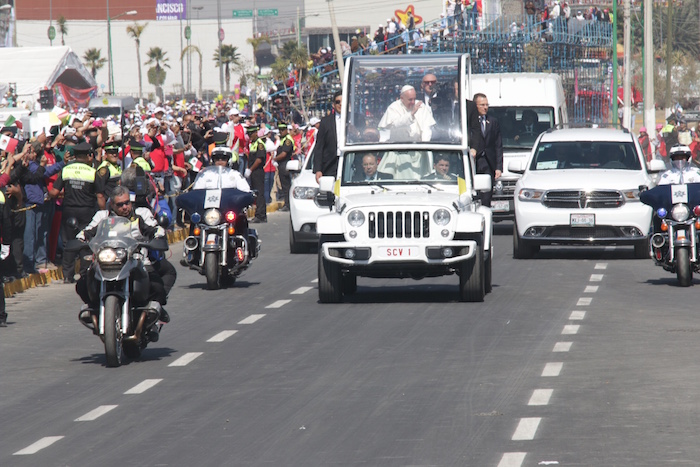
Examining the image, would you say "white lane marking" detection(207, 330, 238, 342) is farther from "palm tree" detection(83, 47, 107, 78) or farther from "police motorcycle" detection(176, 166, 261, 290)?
"palm tree" detection(83, 47, 107, 78)

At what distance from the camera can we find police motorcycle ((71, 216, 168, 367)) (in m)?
11.9

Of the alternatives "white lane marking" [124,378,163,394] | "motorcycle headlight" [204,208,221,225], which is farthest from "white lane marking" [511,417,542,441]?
"motorcycle headlight" [204,208,221,225]

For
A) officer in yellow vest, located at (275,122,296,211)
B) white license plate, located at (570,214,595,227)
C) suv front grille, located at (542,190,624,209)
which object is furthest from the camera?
officer in yellow vest, located at (275,122,296,211)

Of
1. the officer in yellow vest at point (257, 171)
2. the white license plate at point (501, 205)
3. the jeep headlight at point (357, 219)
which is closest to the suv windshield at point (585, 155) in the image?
the white license plate at point (501, 205)

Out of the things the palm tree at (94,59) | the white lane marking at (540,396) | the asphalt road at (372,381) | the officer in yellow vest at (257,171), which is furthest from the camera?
the palm tree at (94,59)

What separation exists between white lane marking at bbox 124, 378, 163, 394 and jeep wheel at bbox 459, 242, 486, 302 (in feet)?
17.0

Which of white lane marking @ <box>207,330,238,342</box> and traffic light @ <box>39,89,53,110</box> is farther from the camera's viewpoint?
traffic light @ <box>39,89,53,110</box>

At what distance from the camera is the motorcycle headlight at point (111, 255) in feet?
39.1

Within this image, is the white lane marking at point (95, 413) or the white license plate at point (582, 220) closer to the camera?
the white lane marking at point (95, 413)

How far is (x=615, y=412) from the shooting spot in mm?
9578

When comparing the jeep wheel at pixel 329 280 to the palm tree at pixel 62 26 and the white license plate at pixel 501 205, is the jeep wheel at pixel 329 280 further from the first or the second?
the palm tree at pixel 62 26

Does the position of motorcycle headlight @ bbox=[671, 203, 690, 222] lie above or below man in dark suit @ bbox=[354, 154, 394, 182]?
below

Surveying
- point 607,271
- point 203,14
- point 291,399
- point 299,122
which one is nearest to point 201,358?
point 291,399

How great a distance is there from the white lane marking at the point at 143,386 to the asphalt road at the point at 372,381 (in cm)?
2
